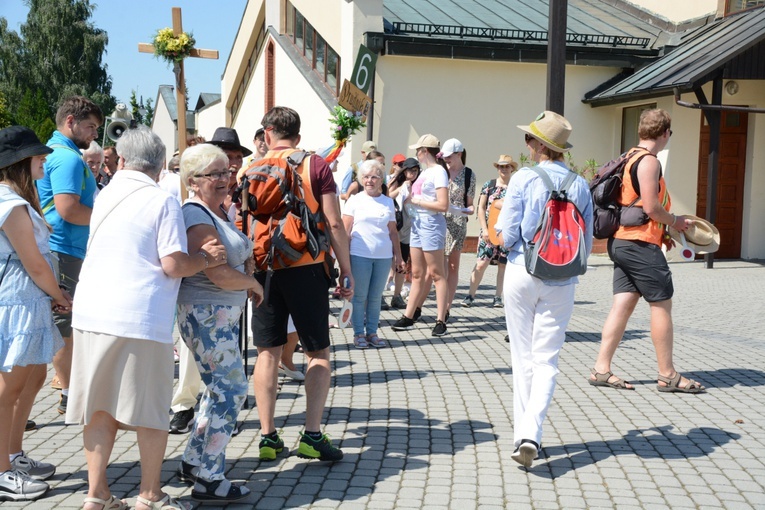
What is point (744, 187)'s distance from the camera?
18000 millimetres

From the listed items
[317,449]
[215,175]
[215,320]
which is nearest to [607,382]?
[317,449]

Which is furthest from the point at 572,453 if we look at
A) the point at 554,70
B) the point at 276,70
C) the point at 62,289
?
the point at 276,70

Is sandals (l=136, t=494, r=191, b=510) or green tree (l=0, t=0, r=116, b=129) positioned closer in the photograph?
sandals (l=136, t=494, r=191, b=510)

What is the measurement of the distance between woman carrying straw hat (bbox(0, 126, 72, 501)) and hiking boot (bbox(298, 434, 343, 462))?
4.45 ft

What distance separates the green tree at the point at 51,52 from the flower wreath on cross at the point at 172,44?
4812 cm

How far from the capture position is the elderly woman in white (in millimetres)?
3736

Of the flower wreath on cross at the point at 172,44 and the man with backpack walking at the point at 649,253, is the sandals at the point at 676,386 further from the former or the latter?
the flower wreath on cross at the point at 172,44

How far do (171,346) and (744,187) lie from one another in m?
16.6

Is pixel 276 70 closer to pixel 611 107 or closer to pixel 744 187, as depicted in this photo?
pixel 611 107

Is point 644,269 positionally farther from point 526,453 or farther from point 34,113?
point 34,113

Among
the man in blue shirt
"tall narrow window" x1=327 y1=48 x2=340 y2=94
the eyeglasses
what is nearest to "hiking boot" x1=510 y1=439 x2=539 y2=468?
the eyeglasses

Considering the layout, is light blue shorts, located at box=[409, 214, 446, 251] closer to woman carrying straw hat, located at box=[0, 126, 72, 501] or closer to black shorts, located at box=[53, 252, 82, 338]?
black shorts, located at box=[53, 252, 82, 338]

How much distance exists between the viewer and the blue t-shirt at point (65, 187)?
219 inches

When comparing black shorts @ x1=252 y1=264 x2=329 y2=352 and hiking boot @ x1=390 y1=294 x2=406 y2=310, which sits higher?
black shorts @ x1=252 y1=264 x2=329 y2=352
